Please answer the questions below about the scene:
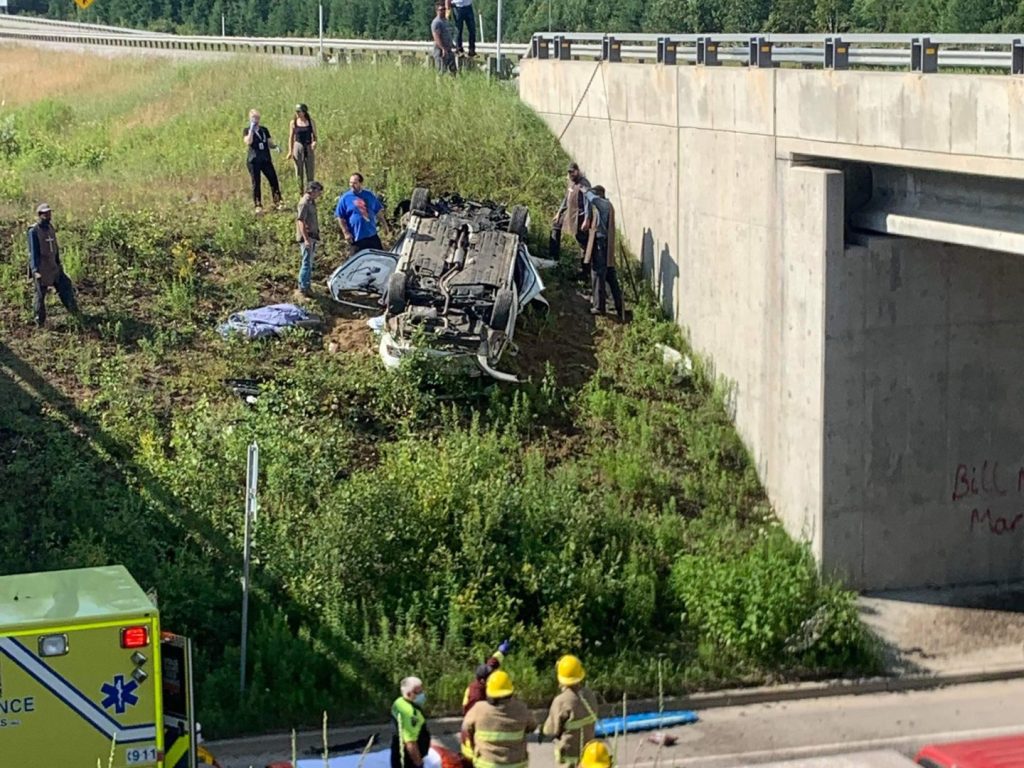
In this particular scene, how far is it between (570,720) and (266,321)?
33.1 feet

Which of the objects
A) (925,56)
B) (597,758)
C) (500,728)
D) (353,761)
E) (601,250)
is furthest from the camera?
(601,250)

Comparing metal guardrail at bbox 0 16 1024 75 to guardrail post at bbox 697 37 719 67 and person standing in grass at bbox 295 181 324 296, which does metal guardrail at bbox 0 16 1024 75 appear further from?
person standing in grass at bbox 295 181 324 296

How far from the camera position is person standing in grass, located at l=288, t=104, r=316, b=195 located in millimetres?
23781

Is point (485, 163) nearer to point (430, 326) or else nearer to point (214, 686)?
point (430, 326)

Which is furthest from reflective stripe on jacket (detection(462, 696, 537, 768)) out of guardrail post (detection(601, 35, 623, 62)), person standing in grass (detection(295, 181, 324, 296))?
guardrail post (detection(601, 35, 623, 62))

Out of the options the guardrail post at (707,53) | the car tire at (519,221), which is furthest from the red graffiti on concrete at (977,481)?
the car tire at (519,221)

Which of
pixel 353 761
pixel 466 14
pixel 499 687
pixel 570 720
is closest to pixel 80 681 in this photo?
pixel 499 687

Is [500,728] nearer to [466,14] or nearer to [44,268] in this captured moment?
[44,268]

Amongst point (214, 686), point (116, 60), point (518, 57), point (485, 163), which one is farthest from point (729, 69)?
point (116, 60)

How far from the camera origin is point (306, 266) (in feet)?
69.0

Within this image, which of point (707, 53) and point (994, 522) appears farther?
point (707, 53)

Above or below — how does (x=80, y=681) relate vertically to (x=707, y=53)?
below

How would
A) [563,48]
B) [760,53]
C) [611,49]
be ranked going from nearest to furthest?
[760,53] < [611,49] < [563,48]

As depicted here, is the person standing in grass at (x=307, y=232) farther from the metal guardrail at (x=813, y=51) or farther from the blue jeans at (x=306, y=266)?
the metal guardrail at (x=813, y=51)
